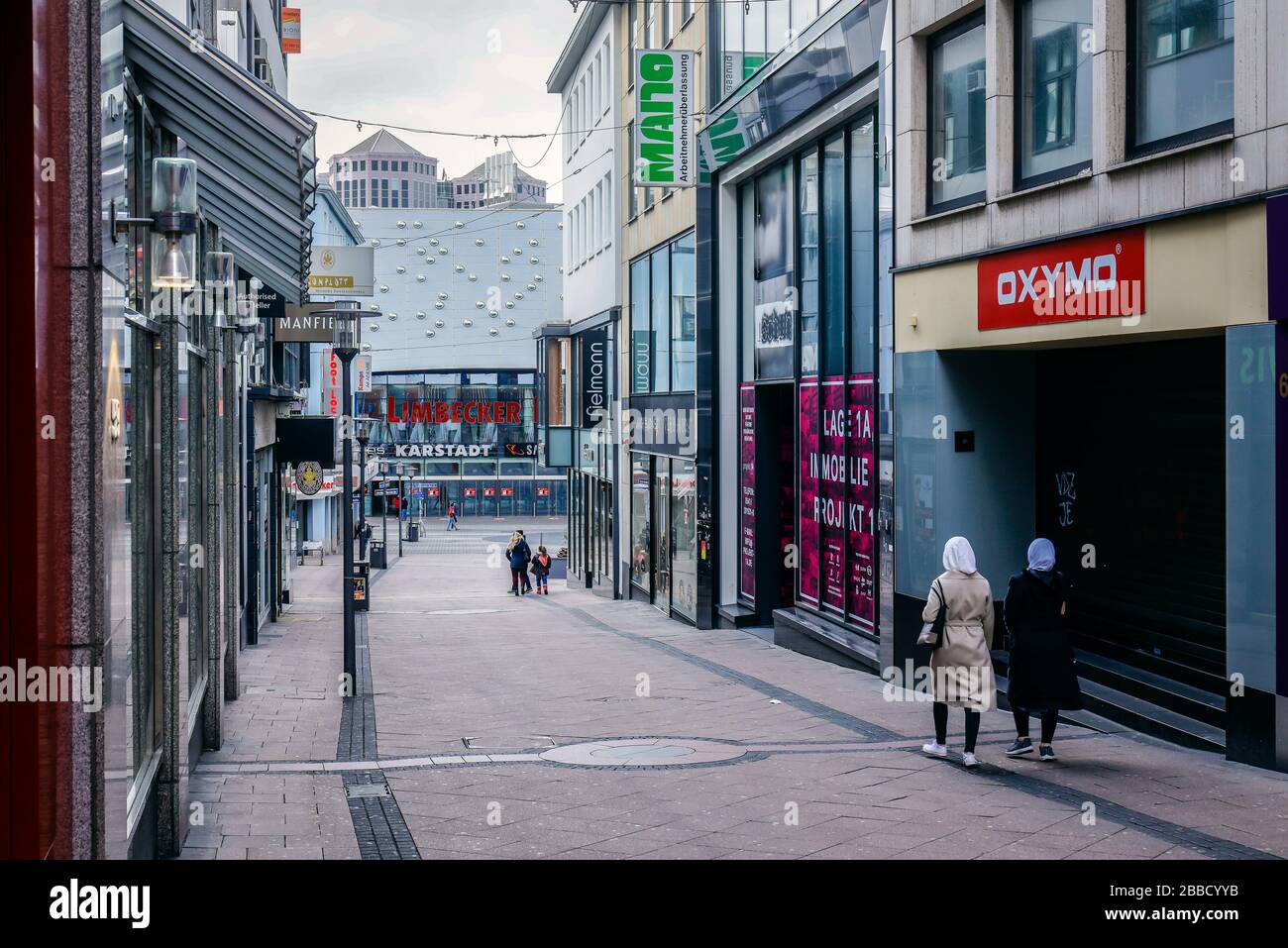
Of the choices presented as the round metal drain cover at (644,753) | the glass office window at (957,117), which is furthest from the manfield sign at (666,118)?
the round metal drain cover at (644,753)

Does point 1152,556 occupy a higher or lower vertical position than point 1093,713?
higher

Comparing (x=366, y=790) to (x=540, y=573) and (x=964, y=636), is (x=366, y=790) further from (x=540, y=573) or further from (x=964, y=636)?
(x=540, y=573)

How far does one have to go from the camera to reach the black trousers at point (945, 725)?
32.6 ft

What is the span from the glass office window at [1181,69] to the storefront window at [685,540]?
13747 millimetres

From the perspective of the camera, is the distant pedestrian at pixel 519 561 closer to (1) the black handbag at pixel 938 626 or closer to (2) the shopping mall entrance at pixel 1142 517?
(2) the shopping mall entrance at pixel 1142 517

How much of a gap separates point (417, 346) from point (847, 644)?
244 feet

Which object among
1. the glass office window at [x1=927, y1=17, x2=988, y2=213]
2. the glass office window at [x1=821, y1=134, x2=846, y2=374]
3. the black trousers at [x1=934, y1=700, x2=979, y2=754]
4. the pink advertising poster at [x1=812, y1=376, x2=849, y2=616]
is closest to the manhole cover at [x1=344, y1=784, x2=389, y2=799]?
the black trousers at [x1=934, y1=700, x2=979, y2=754]

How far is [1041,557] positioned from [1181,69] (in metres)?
3.83

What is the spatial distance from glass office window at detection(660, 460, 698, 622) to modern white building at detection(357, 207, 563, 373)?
63.1 meters

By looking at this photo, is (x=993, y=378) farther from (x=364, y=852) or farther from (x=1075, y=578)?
(x=364, y=852)

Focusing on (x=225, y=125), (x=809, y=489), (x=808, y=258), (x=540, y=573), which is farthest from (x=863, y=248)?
(x=540, y=573)

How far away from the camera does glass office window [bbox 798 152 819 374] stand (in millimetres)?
19266
